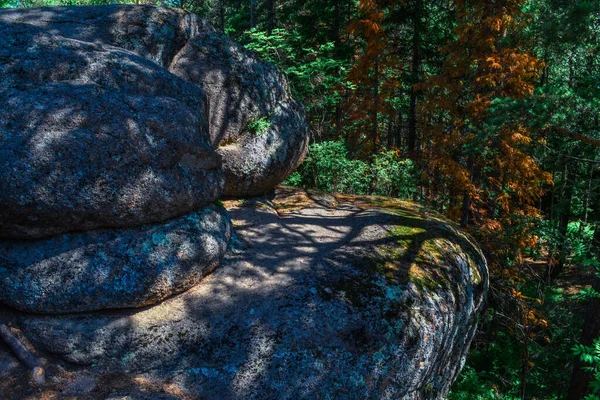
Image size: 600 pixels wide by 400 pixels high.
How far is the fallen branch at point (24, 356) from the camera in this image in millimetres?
4441

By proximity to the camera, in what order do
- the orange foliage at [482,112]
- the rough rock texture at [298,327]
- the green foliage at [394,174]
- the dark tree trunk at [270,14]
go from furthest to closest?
the dark tree trunk at [270,14], the green foliage at [394,174], the orange foliage at [482,112], the rough rock texture at [298,327]

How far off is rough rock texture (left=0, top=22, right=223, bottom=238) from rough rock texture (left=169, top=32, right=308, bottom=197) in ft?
6.07

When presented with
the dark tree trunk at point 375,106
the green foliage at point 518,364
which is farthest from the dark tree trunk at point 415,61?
the green foliage at point 518,364

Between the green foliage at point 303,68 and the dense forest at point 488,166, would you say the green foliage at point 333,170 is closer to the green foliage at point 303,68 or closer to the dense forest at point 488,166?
the dense forest at point 488,166

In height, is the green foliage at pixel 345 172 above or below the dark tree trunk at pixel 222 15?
below

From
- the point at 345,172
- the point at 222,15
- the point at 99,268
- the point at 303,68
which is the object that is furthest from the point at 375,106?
the point at 222,15

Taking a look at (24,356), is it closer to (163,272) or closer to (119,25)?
(163,272)

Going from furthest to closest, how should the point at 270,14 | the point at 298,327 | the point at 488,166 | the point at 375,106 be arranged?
the point at 270,14 < the point at 375,106 < the point at 488,166 < the point at 298,327

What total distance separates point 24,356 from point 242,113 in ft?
19.9

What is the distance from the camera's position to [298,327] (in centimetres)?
529

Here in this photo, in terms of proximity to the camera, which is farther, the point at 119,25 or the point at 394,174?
the point at 394,174

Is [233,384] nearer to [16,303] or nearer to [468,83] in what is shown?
[16,303]

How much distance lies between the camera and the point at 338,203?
9.85 metres

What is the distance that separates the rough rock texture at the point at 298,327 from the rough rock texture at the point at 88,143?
51.8 inches
